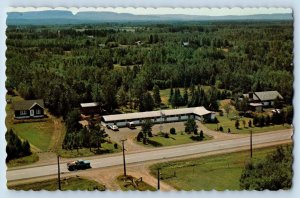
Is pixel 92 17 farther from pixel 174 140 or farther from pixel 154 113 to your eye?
pixel 174 140

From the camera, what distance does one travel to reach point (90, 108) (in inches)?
204

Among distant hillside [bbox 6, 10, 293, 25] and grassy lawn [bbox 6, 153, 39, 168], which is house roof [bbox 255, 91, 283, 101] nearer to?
distant hillside [bbox 6, 10, 293, 25]

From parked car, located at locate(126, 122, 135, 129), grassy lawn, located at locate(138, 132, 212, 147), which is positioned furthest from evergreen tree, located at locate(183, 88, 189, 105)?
parked car, located at locate(126, 122, 135, 129)

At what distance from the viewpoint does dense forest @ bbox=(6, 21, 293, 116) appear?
5164 mm

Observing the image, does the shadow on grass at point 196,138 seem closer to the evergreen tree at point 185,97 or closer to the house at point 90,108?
the evergreen tree at point 185,97

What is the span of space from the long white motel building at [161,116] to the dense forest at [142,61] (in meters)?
0.10

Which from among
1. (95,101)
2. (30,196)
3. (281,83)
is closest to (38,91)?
(95,101)

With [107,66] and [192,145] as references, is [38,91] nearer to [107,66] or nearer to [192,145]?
[107,66]

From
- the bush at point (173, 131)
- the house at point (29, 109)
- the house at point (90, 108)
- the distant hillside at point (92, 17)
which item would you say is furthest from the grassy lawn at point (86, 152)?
the distant hillside at point (92, 17)

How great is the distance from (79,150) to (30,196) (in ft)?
2.17

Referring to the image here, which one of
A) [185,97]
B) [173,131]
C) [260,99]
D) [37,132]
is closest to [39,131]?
[37,132]

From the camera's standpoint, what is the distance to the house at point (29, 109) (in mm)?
5082

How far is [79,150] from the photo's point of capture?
5121 millimetres

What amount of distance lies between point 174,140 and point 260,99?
39.7 inches
